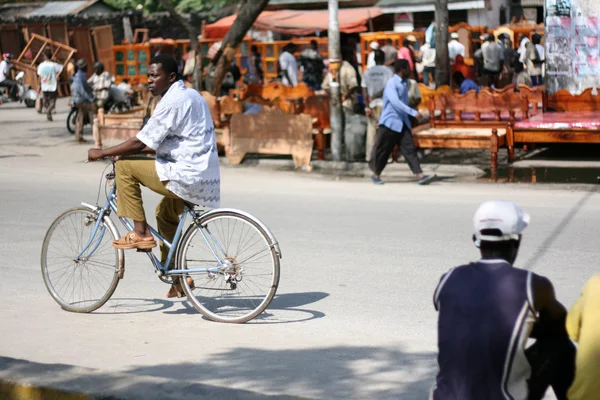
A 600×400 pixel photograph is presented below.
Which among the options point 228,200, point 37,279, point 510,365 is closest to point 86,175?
point 228,200

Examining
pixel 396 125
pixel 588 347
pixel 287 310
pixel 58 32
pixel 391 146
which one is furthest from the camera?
pixel 58 32

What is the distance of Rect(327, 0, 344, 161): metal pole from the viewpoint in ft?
51.6

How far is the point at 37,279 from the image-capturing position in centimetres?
848

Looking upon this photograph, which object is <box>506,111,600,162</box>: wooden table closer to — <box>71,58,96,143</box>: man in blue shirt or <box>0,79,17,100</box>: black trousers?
<box>71,58,96,143</box>: man in blue shirt

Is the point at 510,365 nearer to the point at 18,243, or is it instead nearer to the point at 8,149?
the point at 18,243

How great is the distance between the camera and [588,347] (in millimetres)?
3584

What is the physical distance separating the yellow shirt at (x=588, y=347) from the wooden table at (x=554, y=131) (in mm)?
11181

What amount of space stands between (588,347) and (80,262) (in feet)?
15.0

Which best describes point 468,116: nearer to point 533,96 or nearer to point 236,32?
point 533,96

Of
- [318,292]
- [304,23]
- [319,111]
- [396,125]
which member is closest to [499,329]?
[318,292]

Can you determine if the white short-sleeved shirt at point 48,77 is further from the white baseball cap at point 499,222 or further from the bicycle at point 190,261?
the white baseball cap at point 499,222

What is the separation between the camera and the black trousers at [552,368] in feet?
12.3

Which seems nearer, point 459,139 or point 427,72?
point 459,139

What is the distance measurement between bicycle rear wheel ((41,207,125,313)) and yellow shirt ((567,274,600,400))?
13.2 feet
